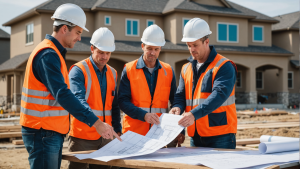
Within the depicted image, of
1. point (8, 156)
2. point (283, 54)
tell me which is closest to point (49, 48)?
point (8, 156)

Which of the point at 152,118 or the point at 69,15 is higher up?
the point at 69,15

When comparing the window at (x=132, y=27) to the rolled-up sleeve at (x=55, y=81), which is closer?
the rolled-up sleeve at (x=55, y=81)

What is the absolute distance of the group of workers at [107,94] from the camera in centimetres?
312

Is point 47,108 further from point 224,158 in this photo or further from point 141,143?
point 224,158

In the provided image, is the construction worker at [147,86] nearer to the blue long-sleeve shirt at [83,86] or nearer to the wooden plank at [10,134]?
Result: the blue long-sleeve shirt at [83,86]

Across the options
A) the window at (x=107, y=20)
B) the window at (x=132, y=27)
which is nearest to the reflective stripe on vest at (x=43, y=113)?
the window at (x=107, y=20)

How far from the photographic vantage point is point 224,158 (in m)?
2.89

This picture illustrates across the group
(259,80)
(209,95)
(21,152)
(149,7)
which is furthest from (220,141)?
(259,80)

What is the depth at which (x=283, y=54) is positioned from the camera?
2648 centimetres

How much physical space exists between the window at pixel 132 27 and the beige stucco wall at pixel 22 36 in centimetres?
631

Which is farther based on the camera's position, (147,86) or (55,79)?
(147,86)

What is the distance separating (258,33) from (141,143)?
26540 mm

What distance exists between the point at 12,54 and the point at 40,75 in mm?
27181

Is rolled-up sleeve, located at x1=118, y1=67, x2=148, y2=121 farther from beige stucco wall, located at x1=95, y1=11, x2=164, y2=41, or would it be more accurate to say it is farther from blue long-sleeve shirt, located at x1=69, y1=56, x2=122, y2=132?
beige stucco wall, located at x1=95, y1=11, x2=164, y2=41
